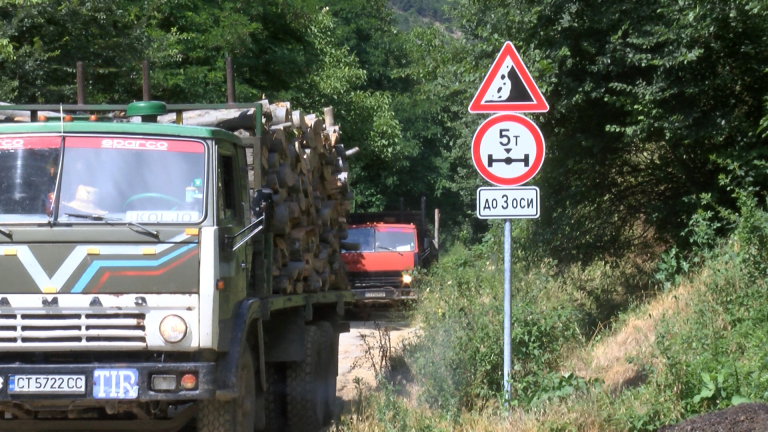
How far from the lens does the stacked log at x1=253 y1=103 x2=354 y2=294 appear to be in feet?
25.3

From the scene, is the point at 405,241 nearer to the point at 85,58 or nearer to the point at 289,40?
the point at 289,40

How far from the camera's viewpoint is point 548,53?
999cm

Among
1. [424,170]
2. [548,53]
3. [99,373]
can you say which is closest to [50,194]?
[99,373]

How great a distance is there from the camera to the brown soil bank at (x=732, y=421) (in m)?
5.66

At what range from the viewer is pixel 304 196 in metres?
8.59

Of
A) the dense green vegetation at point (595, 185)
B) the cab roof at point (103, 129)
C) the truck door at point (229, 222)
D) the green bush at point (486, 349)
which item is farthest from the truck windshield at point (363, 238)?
the cab roof at point (103, 129)

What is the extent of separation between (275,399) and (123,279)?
288cm


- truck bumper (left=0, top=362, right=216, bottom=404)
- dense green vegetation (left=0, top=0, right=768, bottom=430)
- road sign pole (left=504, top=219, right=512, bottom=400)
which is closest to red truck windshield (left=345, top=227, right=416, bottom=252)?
dense green vegetation (left=0, top=0, right=768, bottom=430)

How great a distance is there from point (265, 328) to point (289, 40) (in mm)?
12917

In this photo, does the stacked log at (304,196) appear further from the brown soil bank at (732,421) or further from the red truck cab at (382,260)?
the red truck cab at (382,260)

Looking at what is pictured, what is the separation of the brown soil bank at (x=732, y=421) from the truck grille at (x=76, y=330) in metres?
3.55

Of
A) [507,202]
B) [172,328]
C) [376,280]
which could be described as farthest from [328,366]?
[376,280]

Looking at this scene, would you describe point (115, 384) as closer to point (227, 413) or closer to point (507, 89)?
point (227, 413)

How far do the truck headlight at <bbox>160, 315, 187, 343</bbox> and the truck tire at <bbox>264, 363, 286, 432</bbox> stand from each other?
8.16 feet
